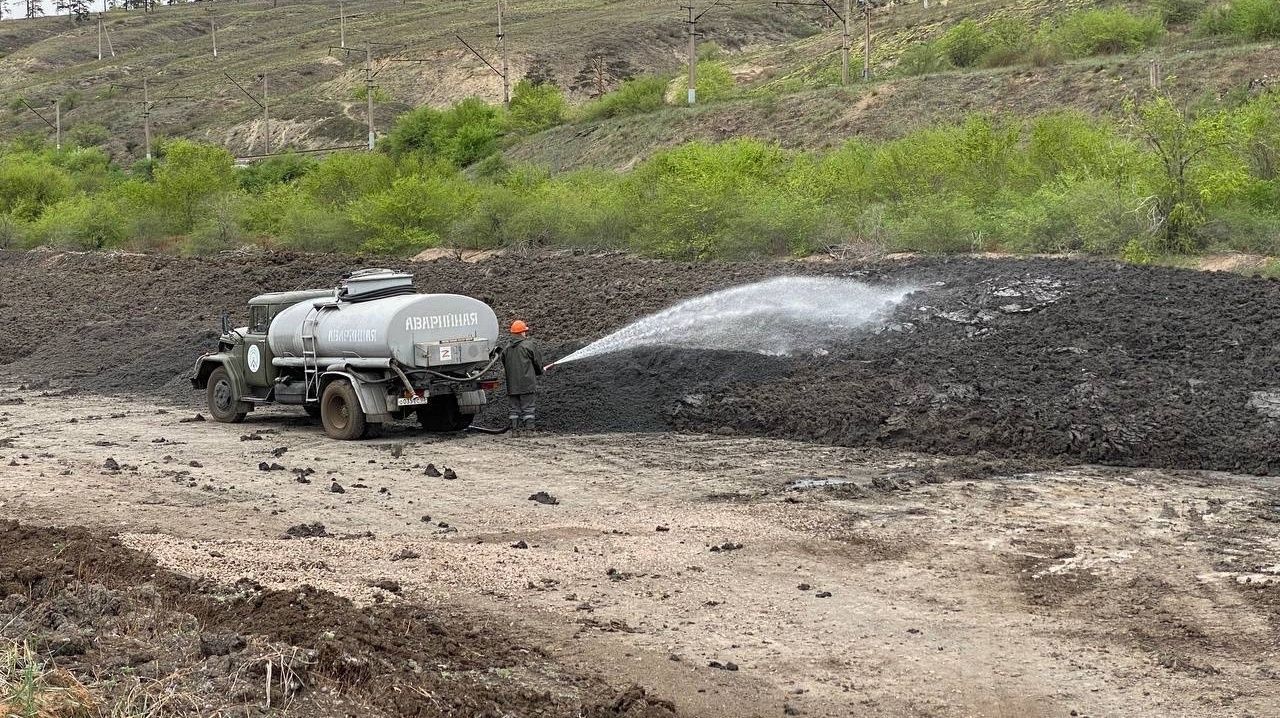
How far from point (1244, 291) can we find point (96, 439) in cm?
1579

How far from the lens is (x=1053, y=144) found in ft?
102

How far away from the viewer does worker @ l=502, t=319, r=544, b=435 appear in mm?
17328

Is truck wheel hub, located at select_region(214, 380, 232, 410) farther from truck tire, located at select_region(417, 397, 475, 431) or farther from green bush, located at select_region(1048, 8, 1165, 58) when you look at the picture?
green bush, located at select_region(1048, 8, 1165, 58)

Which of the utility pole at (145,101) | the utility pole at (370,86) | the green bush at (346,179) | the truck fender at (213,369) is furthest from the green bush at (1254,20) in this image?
the utility pole at (145,101)

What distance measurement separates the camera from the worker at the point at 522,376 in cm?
1733

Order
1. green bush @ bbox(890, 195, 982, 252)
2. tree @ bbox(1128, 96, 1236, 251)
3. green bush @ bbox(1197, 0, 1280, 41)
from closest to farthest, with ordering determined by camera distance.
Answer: tree @ bbox(1128, 96, 1236, 251)
green bush @ bbox(890, 195, 982, 252)
green bush @ bbox(1197, 0, 1280, 41)

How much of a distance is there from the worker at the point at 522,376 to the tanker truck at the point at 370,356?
0.89ft

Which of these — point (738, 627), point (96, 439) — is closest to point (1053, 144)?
point (96, 439)

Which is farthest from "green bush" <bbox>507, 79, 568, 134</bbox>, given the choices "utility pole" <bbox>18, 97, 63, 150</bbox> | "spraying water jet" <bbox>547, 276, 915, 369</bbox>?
"spraying water jet" <bbox>547, 276, 915, 369</bbox>

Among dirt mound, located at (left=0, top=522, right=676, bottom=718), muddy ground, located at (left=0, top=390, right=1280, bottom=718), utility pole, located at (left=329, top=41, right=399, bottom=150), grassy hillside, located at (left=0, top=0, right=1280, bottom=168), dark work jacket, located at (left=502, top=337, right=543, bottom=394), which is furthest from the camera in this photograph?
utility pole, located at (left=329, top=41, right=399, bottom=150)

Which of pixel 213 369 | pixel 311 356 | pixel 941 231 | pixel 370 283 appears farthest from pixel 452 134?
pixel 311 356

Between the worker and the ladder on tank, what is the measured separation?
260 centimetres

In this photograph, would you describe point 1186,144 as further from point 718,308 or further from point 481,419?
point 481,419

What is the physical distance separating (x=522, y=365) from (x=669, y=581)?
7.68 m
